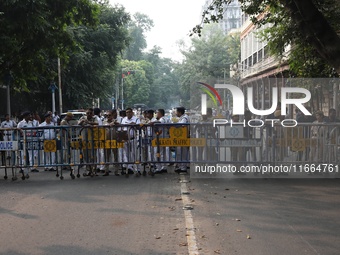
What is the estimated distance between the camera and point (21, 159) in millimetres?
13500

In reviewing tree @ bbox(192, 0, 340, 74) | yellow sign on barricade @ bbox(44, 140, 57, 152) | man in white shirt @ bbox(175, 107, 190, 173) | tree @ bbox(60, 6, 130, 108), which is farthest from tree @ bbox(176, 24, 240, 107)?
yellow sign on barricade @ bbox(44, 140, 57, 152)

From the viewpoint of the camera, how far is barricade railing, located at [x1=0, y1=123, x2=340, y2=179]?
1299 cm

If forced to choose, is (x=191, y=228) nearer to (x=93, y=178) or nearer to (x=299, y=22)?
(x=299, y=22)

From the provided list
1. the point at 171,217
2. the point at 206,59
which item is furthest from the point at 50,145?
the point at 206,59

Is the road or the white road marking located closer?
the white road marking

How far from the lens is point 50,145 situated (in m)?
13.4

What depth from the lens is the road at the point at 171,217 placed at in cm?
652

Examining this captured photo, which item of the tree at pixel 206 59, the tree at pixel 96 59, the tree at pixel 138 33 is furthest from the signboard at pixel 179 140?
the tree at pixel 138 33

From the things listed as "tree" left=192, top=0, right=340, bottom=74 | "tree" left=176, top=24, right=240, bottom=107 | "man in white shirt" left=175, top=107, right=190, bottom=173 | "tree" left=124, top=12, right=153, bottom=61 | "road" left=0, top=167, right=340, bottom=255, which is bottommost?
"road" left=0, top=167, right=340, bottom=255

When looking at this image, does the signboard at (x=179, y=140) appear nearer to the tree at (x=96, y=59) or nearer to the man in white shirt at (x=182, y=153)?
the man in white shirt at (x=182, y=153)

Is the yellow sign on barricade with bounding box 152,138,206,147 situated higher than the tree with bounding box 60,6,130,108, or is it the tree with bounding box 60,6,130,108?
the tree with bounding box 60,6,130,108

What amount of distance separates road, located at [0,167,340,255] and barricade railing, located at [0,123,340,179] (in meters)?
0.91

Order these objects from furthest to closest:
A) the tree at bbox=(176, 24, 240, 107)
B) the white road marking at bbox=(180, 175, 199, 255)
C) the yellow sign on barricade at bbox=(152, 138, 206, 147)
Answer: the tree at bbox=(176, 24, 240, 107) < the yellow sign on barricade at bbox=(152, 138, 206, 147) < the white road marking at bbox=(180, 175, 199, 255)

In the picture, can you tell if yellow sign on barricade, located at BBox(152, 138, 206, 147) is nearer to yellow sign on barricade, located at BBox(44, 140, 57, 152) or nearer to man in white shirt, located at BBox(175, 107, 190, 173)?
man in white shirt, located at BBox(175, 107, 190, 173)
